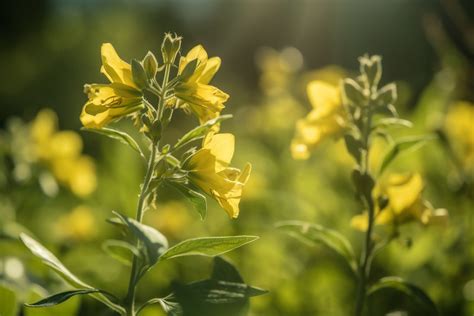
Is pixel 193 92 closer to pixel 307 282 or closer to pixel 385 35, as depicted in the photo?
pixel 307 282

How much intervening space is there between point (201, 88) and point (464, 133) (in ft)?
5.88

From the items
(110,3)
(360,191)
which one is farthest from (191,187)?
(110,3)

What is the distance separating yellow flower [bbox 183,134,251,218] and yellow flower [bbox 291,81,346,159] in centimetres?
40

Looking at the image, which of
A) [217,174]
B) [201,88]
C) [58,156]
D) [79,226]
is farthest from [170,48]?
[79,226]

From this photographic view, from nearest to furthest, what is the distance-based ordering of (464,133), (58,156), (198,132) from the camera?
(198,132)
(58,156)
(464,133)

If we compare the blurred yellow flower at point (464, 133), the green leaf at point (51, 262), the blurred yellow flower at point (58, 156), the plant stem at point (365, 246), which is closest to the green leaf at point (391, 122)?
the plant stem at point (365, 246)

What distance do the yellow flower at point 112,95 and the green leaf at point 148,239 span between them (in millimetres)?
203

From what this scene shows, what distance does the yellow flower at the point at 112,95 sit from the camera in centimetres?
100

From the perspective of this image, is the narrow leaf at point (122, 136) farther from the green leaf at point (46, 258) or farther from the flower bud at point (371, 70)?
the flower bud at point (371, 70)

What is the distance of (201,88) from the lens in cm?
102

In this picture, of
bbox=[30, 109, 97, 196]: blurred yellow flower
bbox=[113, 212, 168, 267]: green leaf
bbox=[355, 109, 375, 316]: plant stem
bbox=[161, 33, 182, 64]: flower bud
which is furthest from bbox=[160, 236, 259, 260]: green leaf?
bbox=[30, 109, 97, 196]: blurred yellow flower

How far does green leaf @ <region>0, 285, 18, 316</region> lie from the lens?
1.14 meters

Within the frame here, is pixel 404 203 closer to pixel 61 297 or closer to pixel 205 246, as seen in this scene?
pixel 205 246

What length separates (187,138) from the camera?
3.25ft
